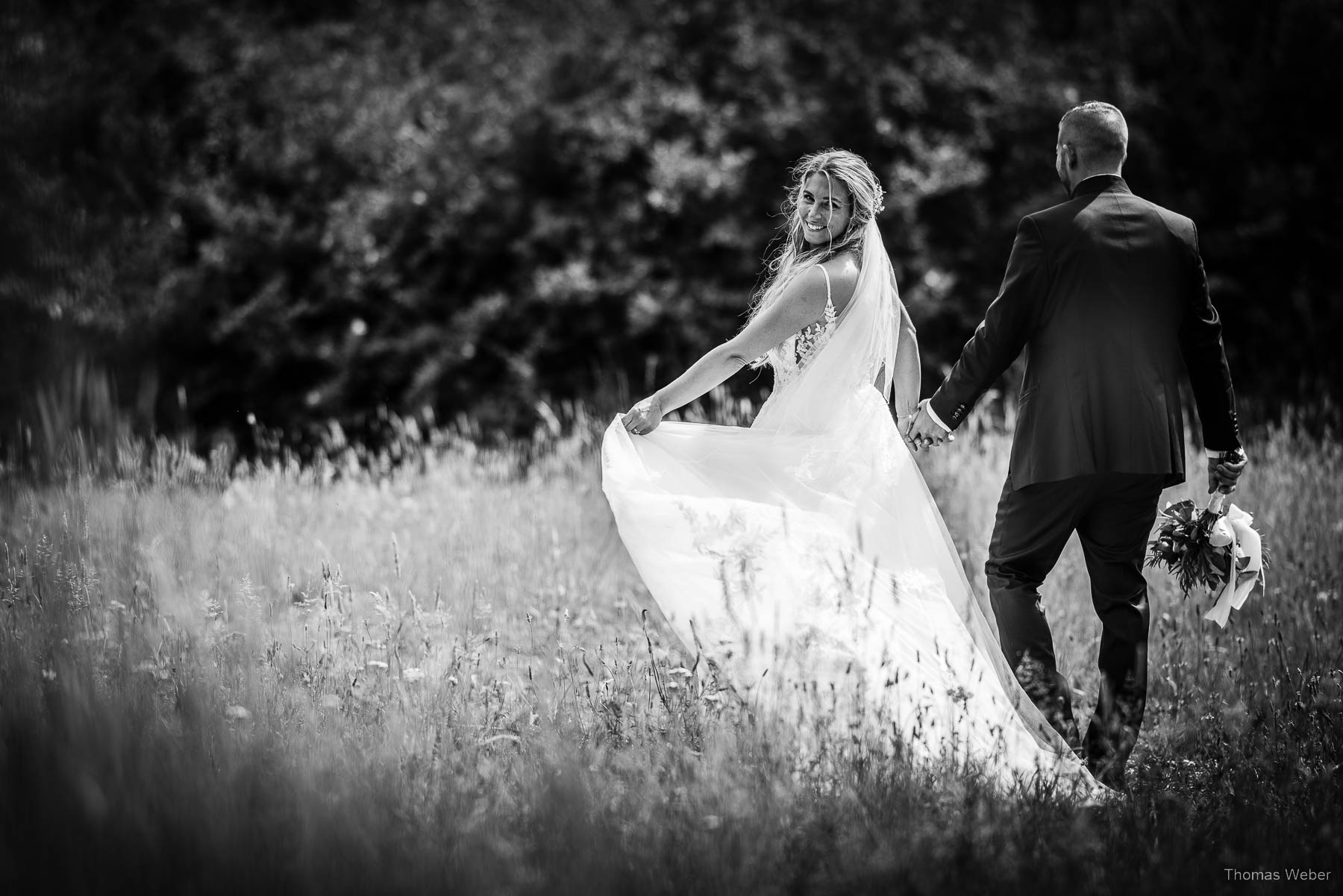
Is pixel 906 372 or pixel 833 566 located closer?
pixel 833 566

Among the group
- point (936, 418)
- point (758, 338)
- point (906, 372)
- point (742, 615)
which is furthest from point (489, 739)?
point (906, 372)

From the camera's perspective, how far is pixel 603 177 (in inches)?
410

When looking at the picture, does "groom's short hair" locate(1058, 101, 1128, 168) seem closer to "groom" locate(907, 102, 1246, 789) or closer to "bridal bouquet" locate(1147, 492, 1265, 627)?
"groom" locate(907, 102, 1246, 789)

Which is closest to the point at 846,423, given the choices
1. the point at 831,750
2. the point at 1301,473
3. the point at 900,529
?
the point at 900,529

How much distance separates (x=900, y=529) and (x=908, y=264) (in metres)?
6.90

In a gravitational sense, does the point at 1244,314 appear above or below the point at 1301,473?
above

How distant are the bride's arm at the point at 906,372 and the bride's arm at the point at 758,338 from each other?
43 centimetres

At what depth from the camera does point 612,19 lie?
10.6 m

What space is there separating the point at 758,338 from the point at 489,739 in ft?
5.11

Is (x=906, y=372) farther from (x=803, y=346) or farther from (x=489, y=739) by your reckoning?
(x=489, y=739)

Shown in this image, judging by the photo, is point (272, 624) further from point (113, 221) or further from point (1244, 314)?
point (1244, 314)

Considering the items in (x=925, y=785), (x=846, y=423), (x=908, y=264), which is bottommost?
(x=925, y=785)

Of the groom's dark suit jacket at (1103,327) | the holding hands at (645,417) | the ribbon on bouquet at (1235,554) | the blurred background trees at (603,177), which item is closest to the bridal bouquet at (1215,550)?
the ribbon on bouquet at (1235,554)

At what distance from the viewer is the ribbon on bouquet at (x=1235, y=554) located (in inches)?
143
